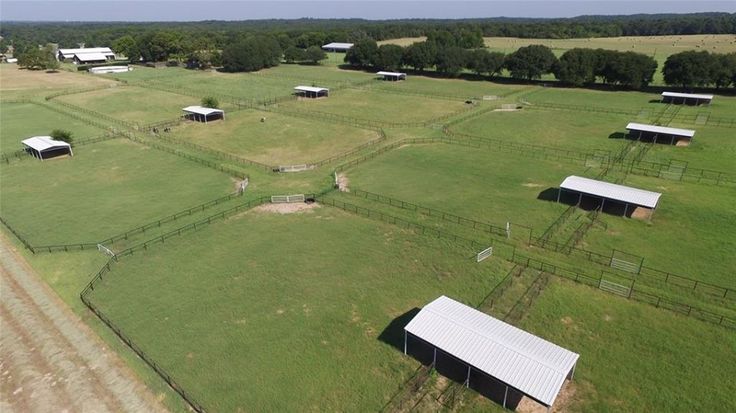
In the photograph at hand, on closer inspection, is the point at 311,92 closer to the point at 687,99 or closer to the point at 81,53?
the point at 687,99

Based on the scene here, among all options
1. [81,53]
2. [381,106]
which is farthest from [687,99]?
[81,53]

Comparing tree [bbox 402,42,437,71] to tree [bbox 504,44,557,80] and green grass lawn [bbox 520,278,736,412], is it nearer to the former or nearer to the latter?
tree [bbox 504,44,557,80]

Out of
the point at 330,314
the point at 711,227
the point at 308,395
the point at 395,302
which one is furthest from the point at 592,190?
the point at 308,395

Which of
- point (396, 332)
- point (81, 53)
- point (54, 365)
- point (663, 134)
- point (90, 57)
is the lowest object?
point (54, 365)

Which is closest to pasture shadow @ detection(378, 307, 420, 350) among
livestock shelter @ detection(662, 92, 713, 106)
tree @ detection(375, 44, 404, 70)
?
livestock shelter @ detection(662, 92, 713, 106)

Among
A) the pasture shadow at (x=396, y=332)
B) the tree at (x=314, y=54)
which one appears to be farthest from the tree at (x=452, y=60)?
the pasture shadow at (x=396, y=332)

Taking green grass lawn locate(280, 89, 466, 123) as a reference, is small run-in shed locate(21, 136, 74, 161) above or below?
below
